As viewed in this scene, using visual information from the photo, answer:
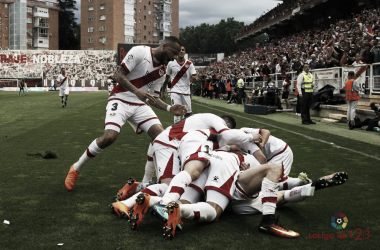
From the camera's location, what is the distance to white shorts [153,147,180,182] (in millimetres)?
4230

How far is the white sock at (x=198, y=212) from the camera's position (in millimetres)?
3438

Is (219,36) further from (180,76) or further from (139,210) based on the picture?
(139,210)

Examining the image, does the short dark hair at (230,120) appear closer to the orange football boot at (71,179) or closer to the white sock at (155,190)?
the white sock at (155,190)

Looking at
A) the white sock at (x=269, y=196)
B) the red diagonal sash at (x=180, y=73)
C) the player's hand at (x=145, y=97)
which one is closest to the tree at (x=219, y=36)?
the red diagonal sash at (x=180, y=73)

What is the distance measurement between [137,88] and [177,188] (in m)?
2.25

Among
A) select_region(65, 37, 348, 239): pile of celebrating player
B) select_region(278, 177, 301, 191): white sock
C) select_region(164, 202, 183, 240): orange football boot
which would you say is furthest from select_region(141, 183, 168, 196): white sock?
select_region(278, 177, 301, 191): white sock

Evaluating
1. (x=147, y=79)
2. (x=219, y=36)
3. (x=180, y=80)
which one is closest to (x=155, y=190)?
(x=147, y=79)

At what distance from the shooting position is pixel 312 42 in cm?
2978

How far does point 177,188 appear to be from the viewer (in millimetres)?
3523

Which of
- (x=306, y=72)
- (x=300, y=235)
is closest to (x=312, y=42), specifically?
(x=306, y=72)

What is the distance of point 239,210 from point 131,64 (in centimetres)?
252

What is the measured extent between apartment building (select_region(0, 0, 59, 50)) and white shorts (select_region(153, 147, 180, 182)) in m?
85.9

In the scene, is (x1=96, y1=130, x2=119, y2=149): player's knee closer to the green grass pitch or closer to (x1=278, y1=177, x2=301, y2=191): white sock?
the green grass pitch

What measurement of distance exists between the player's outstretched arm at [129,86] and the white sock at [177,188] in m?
1.75
